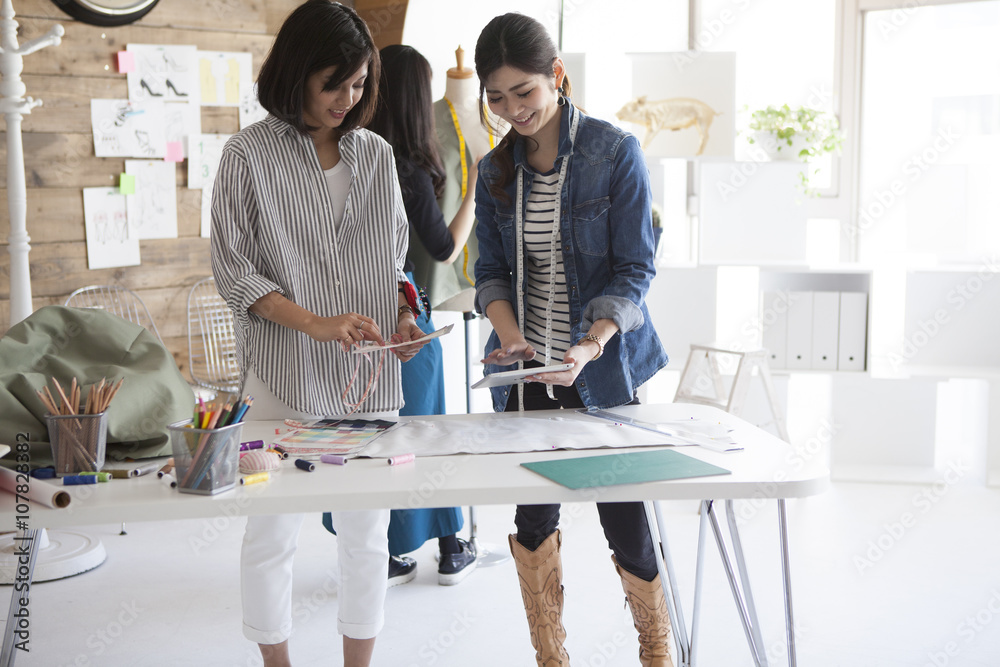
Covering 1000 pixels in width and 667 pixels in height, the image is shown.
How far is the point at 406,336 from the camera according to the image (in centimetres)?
163

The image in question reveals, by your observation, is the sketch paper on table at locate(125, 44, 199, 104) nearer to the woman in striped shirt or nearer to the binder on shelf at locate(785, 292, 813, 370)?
the woman in striped shirt

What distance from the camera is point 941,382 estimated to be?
12.1ft

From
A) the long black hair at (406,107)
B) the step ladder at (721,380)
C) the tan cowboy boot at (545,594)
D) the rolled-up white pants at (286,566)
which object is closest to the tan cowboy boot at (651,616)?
the tan cowboy boot at (545,594)

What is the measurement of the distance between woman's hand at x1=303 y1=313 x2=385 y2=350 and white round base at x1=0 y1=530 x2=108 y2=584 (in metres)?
1.45

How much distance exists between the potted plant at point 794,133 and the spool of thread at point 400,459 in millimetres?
2604

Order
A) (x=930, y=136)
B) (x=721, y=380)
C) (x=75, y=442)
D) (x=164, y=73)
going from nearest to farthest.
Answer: (x=75, y=442), (x=721, y=380), (x=164, y=73), (x=930, y=136)

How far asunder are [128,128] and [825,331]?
2802 millimetres

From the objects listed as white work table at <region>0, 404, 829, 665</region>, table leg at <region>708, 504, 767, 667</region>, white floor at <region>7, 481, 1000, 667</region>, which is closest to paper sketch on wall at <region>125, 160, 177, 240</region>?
white floor at <region>7, 481, 1000, 667</region>

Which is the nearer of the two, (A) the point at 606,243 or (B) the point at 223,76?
(A) the point at 606,243

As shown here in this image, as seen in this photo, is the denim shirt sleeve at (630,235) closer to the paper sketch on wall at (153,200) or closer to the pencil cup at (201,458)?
the pencil cup at (201,458)

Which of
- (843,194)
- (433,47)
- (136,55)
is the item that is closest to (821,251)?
(843,194)

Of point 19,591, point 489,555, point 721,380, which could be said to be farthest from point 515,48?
point 721,380

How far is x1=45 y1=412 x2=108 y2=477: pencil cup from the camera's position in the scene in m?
1.32

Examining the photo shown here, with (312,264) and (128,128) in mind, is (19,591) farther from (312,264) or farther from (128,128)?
(128,128)
